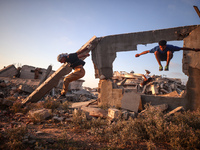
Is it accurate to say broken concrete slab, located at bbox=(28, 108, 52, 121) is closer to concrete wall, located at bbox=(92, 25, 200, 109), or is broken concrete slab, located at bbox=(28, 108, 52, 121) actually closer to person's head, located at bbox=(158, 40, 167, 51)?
concrete wall, located at bbox=(92, 25, 200, 109)

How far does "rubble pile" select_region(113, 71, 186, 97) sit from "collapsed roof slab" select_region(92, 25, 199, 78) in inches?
196

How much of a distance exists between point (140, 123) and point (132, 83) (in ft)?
32.6

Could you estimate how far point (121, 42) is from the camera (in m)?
6.42

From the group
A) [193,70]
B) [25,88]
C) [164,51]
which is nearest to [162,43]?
[164,51]

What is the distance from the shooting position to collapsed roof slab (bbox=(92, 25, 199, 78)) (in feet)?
18.9

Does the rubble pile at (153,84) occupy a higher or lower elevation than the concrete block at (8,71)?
lower

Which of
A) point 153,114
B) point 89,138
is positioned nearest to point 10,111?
point 89,138

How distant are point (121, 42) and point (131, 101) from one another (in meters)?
2.99

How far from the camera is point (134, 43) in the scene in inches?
246

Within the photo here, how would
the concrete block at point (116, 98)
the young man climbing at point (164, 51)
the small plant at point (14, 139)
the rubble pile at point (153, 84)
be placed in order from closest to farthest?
the small plant at point (14, 139)
the young man climbing at point (164, 51)
the concrete block at point (116, 98)
the rubble pile at point (153, 84)

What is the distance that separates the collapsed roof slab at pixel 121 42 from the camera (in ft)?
18.9

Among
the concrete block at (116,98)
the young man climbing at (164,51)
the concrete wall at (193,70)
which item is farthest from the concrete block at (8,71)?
the concrete wall at (193,70)

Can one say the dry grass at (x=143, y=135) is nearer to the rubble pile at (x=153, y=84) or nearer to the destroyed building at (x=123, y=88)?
the destroyed building at (x=123, y=88)

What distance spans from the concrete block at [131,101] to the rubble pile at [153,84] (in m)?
5.42
